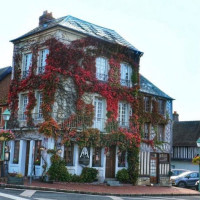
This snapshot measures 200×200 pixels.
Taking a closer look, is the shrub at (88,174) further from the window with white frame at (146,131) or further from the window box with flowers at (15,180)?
the window with white frame at (146,131)

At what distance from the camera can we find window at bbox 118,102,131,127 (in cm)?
2514

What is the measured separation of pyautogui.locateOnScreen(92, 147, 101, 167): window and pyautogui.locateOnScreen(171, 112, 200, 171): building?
1562cm

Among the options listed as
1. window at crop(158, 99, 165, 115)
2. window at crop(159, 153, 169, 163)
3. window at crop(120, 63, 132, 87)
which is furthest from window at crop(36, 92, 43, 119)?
window at crop(159, 153, 169, 163)

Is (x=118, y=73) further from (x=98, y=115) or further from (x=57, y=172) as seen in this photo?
(x=57, y=172)

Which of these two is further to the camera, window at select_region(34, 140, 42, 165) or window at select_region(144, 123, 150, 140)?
window at select_region(144, 123, 150, 140)

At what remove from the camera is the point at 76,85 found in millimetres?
22828

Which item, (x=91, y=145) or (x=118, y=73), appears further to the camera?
(x=118, y=73)

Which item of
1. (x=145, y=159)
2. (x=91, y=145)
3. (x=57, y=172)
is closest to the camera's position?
(x=57, y=172)

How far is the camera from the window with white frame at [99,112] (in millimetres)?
23609

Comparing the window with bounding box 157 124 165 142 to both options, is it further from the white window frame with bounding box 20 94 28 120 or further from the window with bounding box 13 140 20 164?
the window with bounding box 13 140 20 164

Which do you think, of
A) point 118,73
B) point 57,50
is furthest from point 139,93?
point 57,50

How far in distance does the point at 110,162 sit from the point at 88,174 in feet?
7.54

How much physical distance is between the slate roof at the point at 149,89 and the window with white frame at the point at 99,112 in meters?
3.45

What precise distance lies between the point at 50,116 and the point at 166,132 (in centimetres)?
961
